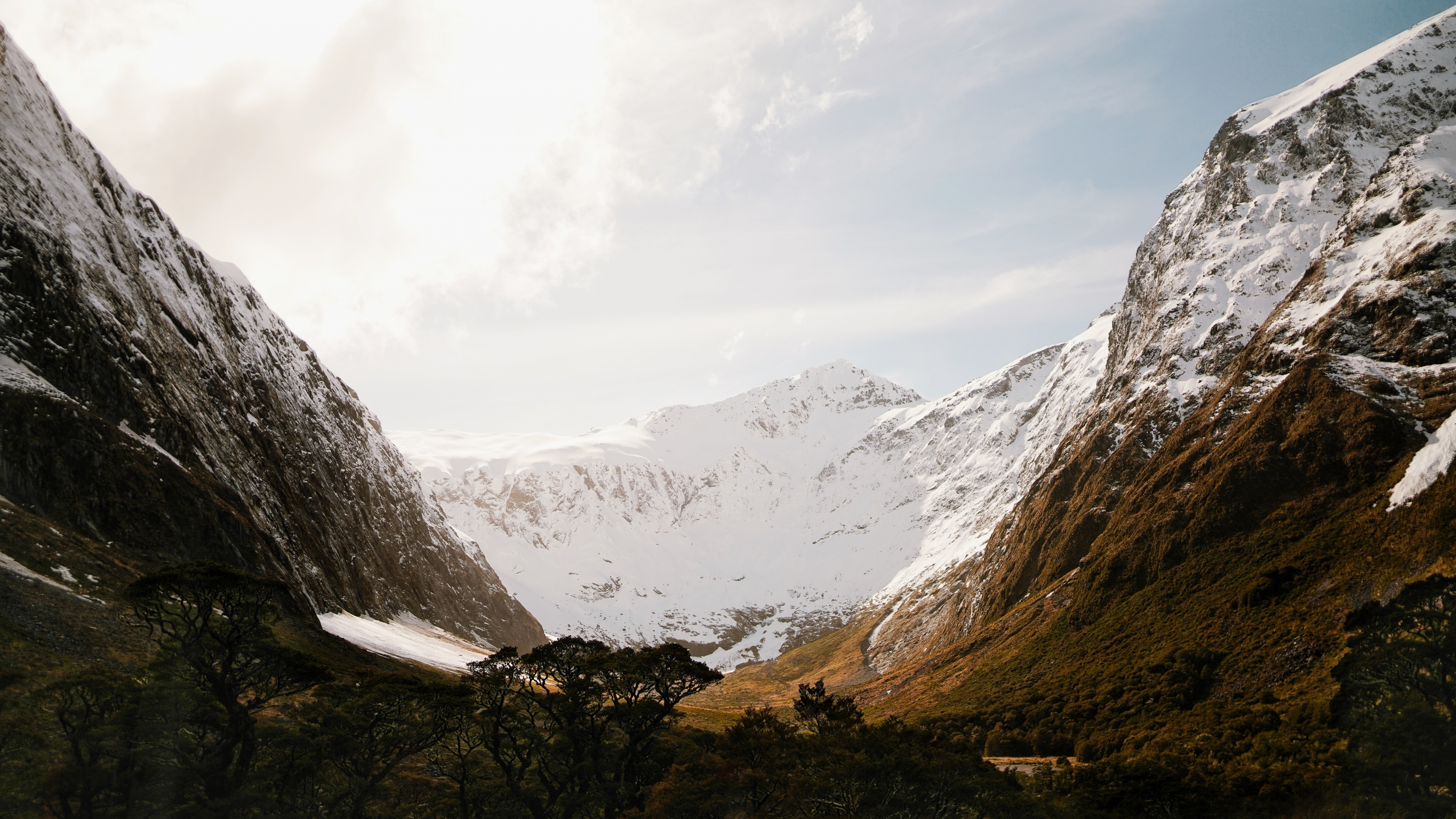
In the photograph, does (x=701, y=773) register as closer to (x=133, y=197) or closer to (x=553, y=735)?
(x=553, y=735)

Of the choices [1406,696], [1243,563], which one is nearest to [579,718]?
[1406,696]

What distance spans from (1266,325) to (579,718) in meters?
106

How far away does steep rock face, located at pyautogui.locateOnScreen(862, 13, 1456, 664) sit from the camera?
74.6 m

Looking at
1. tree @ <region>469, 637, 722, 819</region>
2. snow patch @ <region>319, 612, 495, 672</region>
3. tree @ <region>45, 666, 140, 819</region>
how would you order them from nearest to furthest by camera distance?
tree @ <region>45, 666, 140, 819</region> → tree @ <region>469, 637, 722, 819</region> → snow patch @ <region>319, 612, 495, 672</region>

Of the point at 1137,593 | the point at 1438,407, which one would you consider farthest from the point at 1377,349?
the point at 1137,593

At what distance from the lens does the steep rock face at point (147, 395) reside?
2179 inches

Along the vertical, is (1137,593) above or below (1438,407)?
below

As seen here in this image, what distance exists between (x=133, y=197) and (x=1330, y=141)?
17389 cm

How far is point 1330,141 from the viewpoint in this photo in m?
111

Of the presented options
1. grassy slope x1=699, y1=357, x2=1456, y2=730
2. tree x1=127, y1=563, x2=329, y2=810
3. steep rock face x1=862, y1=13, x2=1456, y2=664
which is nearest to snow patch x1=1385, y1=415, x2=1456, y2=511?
grassy slope x1=699, y1=357, x2=1456, y2=730

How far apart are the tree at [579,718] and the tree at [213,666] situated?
42.6 feet

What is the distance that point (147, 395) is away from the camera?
214 ft

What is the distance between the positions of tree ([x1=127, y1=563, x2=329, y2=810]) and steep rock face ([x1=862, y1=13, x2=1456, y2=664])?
91886mm

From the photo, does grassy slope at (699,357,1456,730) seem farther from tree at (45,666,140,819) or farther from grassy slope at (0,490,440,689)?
grassy slope at (0,490,440,689)
